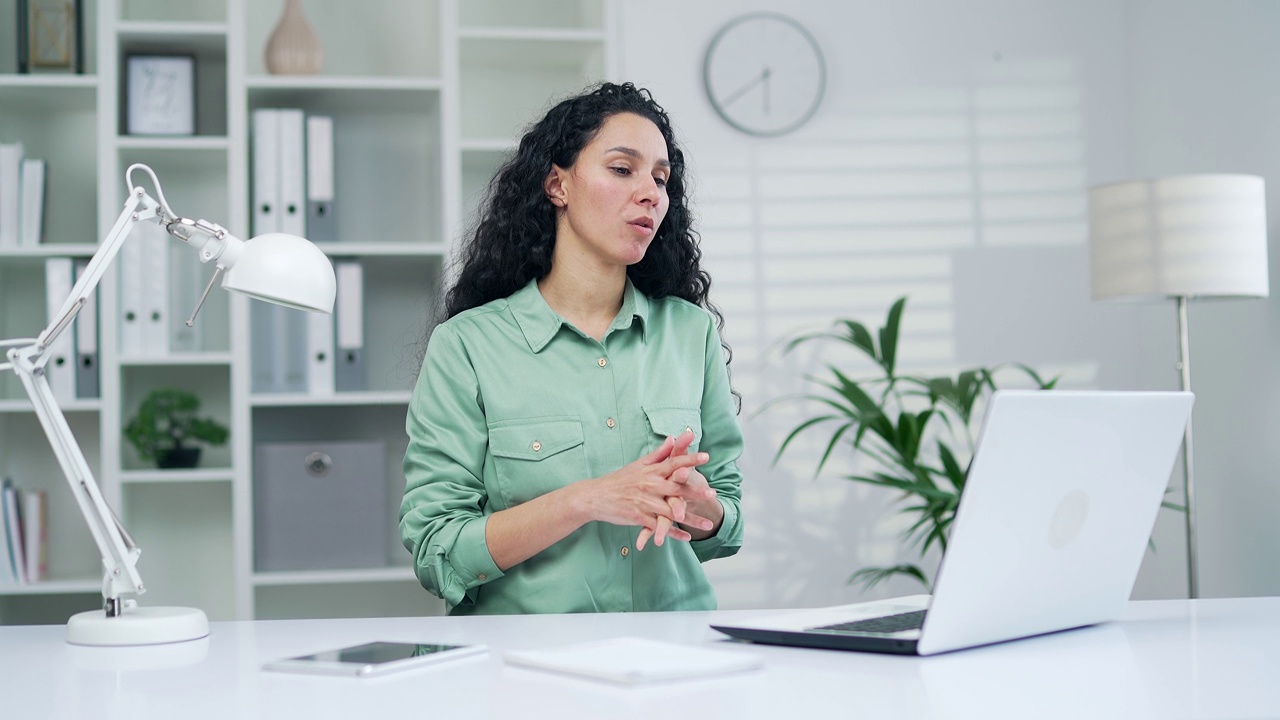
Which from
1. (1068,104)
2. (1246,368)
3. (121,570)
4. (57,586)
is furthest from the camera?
(1068,104)

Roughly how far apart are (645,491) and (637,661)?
1.49 ft

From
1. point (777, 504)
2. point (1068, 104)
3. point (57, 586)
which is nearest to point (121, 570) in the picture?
point (57, 586)

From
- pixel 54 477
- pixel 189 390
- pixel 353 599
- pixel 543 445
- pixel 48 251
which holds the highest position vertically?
pixel 48 251

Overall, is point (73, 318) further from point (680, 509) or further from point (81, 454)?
point (680, 509)

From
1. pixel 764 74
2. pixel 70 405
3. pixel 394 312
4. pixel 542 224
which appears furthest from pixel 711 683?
pixel 764 74

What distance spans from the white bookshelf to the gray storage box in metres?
0.03

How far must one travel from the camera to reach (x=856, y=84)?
3479 mm

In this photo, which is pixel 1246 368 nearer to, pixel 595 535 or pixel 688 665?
pixel 595 535

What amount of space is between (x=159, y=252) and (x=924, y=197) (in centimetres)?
218

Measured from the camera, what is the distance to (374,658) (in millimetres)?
1010

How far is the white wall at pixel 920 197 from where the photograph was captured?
3365 mm

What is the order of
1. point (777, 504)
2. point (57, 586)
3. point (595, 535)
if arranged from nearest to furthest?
point (595, 535) < point (57, 586) < point (777, 504)

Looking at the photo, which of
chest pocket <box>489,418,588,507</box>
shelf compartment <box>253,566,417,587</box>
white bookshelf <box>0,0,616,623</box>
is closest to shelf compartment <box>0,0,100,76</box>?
white bookshelf <box>0,0,616,623</box>

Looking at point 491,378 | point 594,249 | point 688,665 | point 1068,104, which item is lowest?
point 688,665
